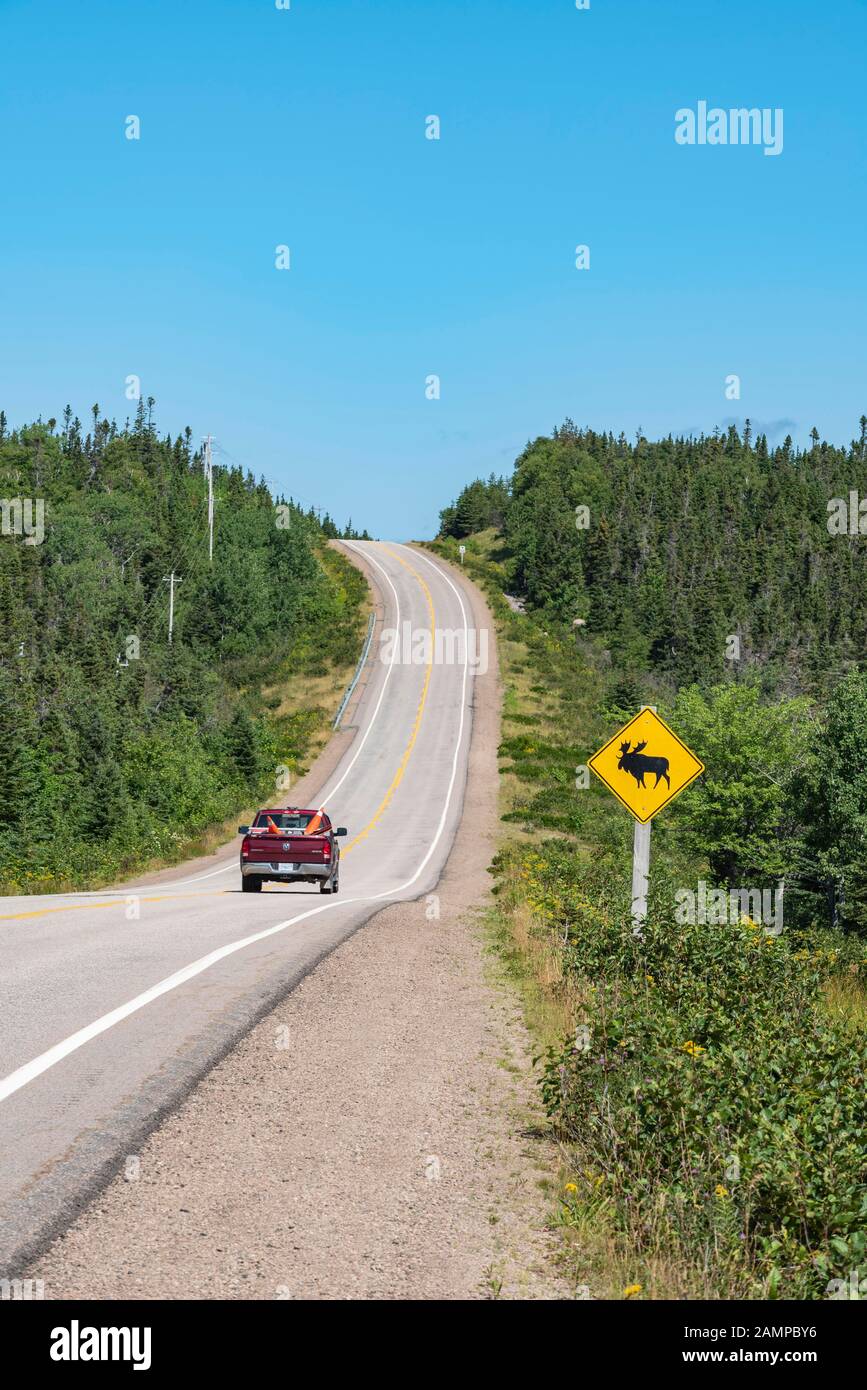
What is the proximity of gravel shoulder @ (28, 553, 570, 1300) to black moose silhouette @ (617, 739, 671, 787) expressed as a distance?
2.82 meters

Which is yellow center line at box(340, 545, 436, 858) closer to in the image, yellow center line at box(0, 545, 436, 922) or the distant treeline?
yellow center line at box(0, 545, 436, 922)

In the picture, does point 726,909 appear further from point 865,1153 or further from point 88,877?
point 88,877

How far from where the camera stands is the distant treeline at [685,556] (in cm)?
9650

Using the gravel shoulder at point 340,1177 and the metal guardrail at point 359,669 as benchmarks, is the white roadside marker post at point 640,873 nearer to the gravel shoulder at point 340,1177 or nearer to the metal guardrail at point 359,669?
the gravel shoulder at point 340,1177

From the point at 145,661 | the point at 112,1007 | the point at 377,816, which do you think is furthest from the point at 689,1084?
the point at 145,661

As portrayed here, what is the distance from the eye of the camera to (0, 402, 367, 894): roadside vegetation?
43812 millimetres

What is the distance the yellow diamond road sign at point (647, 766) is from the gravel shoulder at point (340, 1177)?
260 cm

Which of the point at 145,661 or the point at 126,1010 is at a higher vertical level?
the point at 145,661

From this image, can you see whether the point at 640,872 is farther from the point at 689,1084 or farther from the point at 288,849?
the point at 288,849

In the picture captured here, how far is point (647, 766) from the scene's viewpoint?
12.0 metres

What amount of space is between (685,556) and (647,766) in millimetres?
113807
